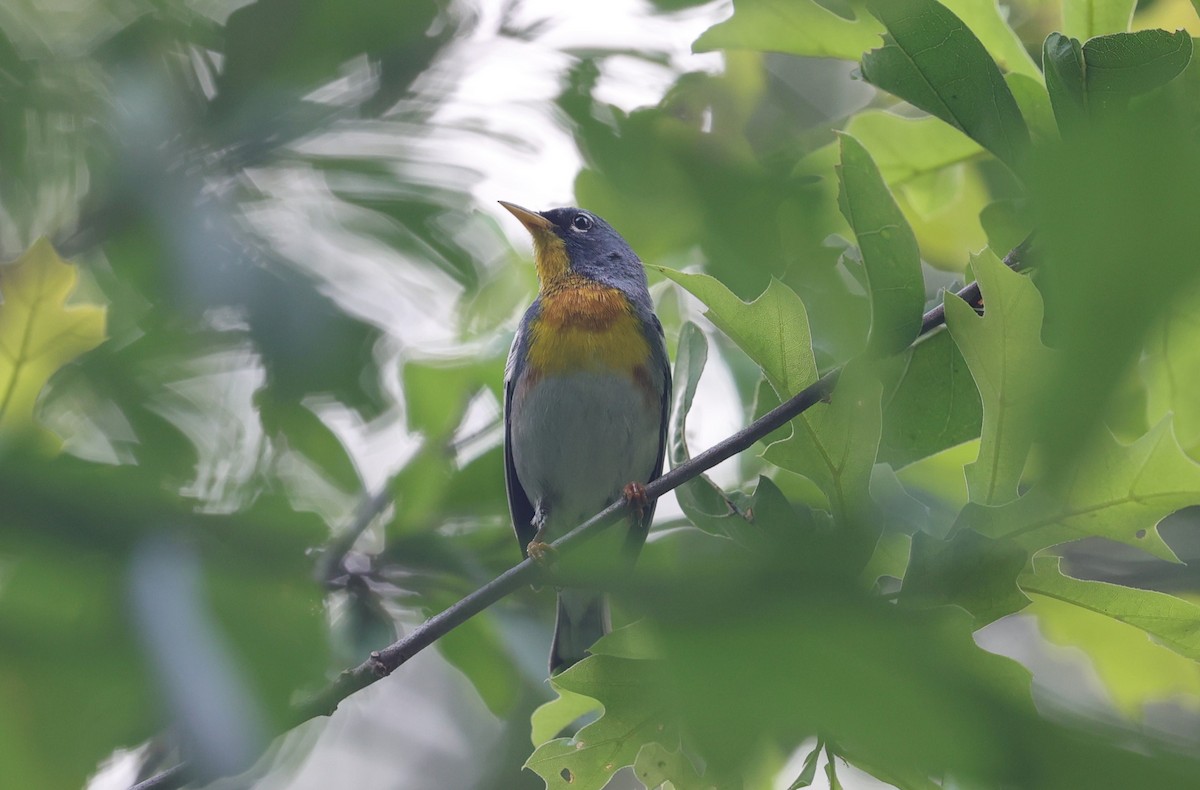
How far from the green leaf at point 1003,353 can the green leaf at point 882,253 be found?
0.14 m

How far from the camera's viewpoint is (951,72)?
1.45 meters

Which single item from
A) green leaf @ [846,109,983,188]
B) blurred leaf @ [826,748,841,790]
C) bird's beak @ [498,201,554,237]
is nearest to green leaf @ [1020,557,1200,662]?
blurred leaf @ [826,748,841,790]

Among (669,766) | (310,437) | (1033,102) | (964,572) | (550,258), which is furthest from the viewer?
(550,258)

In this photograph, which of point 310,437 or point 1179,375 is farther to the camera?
point 310,437

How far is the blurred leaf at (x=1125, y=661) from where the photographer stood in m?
1.81

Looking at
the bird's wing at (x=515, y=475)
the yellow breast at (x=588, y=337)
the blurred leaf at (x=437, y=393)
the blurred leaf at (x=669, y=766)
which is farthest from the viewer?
the yellow breast at (x=588, y=337)

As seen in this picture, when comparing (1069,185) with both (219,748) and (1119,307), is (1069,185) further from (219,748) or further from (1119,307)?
(219,748)

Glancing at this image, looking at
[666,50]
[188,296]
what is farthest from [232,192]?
[666,50]

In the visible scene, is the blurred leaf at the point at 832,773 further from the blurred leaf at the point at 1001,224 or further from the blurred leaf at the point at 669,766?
the blurred leaf at the point at 1001,224

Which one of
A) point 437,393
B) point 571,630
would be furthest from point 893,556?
point 571,630

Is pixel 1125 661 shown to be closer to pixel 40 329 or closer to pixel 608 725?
pixel 608 725

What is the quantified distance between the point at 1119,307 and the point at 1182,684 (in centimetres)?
186

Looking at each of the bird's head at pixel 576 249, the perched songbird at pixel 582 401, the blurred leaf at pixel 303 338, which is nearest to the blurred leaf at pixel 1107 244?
the blurred leaf at pixel 303 338

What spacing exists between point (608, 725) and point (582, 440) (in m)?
2.53
